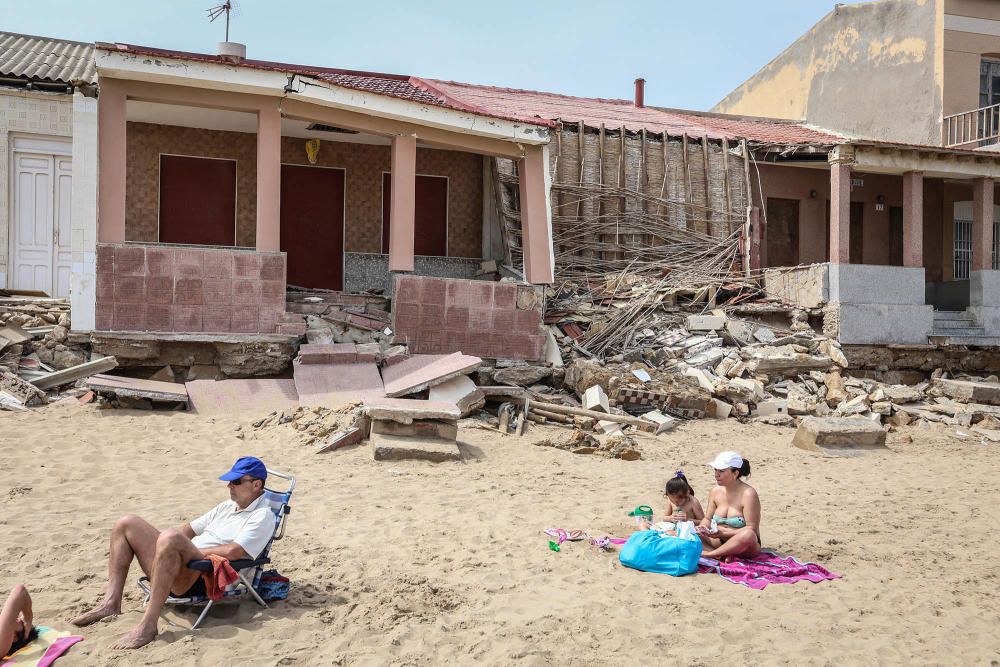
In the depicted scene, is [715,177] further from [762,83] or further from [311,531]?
[311,531]

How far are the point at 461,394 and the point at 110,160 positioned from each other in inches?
201

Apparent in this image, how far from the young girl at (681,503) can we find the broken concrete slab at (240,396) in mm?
5102

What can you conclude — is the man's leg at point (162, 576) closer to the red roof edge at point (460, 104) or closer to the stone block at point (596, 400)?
the stone block at point (596, 400)

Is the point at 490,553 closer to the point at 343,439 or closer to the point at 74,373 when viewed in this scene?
the point at 343,439

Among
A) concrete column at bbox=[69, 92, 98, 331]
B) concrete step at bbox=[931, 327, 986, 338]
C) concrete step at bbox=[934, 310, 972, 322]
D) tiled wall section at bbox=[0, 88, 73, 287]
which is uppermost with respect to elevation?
tiled wall section at bbox=[0, 88, 73, 287]

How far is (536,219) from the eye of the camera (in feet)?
39.2

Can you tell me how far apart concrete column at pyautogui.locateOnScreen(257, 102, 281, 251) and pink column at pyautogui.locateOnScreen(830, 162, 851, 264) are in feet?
31.1

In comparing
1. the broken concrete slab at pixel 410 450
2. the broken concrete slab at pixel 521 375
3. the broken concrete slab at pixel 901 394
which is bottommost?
the broken concrete slab at pixel 410 450

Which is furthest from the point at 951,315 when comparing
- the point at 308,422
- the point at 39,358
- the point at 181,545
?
the point at 39,358

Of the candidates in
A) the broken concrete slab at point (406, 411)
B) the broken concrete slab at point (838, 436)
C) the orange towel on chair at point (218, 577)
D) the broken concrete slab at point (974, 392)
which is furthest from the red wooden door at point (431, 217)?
the orange towel on chair at point (218, 577)

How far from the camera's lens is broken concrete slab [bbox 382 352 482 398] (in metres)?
9.44

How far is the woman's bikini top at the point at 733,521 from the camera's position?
5.74 metres

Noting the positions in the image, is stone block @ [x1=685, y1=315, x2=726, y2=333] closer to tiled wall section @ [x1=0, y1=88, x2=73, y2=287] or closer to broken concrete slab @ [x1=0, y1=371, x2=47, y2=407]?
broken concrete slab @ [x1=0, y1=371, x2=47, y2=407]

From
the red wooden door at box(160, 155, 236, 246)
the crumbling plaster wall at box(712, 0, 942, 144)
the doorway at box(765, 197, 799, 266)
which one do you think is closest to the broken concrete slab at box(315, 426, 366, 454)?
the red wooden door at box(160, 155, 236, 246)
